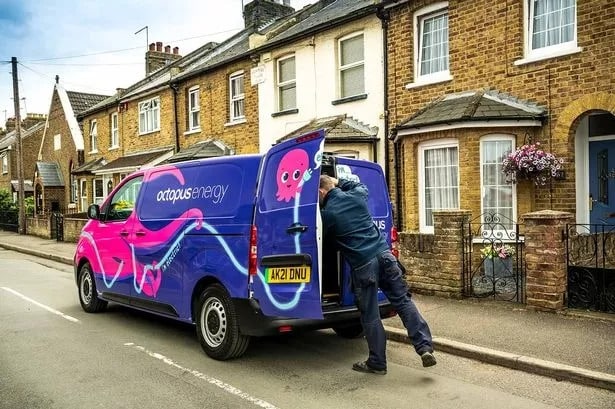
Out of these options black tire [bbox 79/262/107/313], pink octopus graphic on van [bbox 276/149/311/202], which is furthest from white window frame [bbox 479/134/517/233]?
black tire [bbox 79/262/107/313]

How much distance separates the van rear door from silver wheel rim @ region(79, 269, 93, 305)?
4.26m

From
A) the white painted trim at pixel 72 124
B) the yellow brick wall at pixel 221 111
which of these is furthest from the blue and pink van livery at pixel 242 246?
the white painted trim at pixel 72 124

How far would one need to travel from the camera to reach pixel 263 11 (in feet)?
72.6

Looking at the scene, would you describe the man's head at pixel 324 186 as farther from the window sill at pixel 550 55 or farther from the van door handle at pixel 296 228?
the window sill at pixel 550 55

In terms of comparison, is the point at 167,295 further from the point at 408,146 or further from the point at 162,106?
the point at 162,106

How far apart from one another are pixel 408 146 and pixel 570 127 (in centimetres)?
328

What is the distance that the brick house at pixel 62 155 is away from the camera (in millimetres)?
31500

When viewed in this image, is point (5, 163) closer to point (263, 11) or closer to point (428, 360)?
point (263, 11)

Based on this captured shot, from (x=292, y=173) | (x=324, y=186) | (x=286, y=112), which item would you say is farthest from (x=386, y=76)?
(x=292, y=173)

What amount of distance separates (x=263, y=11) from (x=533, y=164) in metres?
15.2

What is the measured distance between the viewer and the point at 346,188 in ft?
18.2

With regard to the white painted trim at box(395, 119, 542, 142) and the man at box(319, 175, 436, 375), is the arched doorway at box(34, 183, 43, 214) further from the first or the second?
the man at box(319, 175, 436, 375)

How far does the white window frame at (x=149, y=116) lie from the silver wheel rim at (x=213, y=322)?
61.1 ft

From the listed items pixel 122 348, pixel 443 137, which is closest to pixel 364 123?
pixel 443 137
